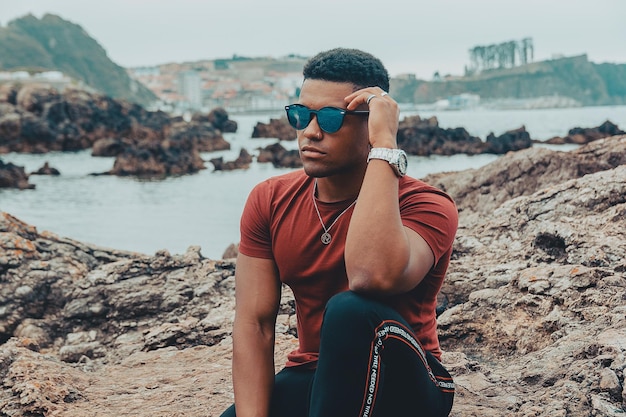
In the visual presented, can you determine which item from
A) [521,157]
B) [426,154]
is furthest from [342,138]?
[426,154]

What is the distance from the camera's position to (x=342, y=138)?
97.1 inches

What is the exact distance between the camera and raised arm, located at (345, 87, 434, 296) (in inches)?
85.5

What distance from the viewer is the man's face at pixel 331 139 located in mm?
2457

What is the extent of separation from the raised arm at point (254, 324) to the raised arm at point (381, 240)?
0.46 meters

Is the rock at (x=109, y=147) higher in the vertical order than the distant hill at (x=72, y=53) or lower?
lower

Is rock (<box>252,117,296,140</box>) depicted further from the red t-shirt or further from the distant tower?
the distant tower

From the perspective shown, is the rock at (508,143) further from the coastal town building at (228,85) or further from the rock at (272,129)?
the coastal town building at (228,85)

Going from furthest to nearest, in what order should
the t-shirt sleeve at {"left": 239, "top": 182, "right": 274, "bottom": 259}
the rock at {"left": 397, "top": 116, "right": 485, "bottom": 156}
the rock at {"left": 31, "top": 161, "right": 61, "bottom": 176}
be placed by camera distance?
the rock at {"left": 397, "top": 116, "right": 485, "bottom": 156}
the rock at {"left": 31, "top": 161, "right": 61, "bottom": 176}
the t-shirt sleeve at {"left": 239, "top": 182, "right": 274, "bottom": 259}

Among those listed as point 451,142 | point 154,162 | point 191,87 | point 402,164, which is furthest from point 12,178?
point 191,87

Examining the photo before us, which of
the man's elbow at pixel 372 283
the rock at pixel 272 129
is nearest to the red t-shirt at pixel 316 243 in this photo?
the man's elbow at pixel 372 283

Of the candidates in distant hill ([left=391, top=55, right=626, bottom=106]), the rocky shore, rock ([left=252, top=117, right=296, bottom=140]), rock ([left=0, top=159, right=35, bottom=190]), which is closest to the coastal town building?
distant hill ([left=391, top=55, right=626, bottom=106])

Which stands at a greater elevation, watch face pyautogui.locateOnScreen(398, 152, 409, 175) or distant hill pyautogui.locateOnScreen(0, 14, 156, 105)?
distant hill pyautogui.locateOnScreen(0, 14, 156, 105)

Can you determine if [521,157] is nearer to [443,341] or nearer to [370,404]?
[443,341]

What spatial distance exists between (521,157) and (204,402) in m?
4.52
